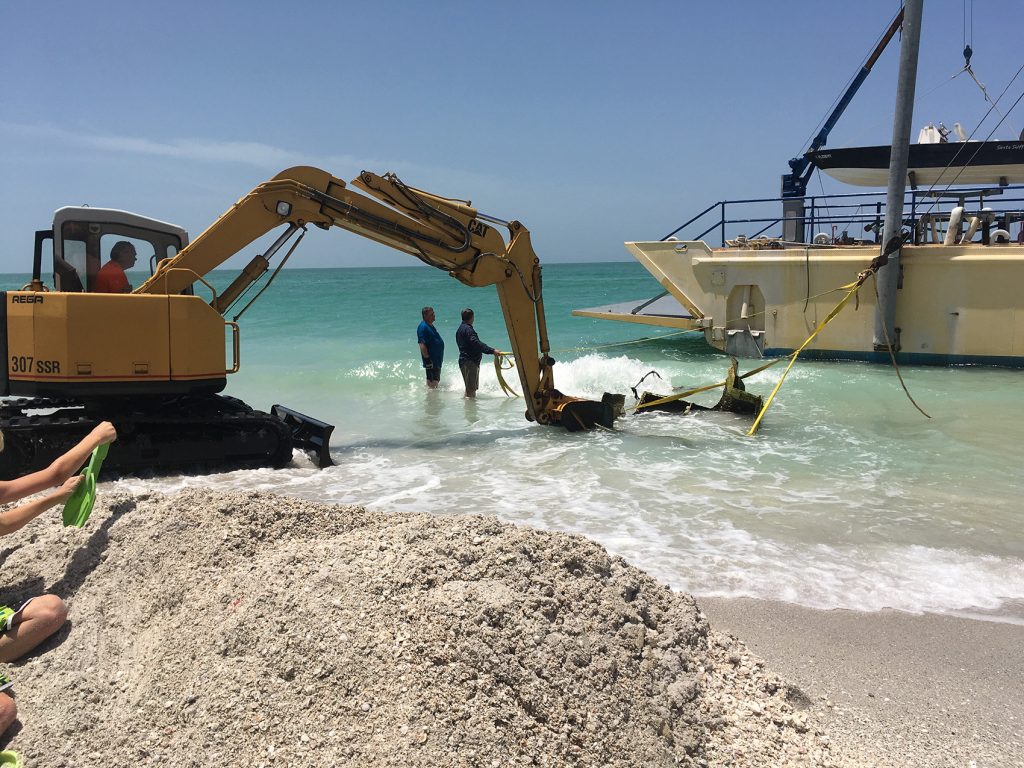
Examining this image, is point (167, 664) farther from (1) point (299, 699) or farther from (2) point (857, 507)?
(2) point (857, 507)

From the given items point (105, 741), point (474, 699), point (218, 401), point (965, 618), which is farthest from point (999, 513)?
point (218, 401)

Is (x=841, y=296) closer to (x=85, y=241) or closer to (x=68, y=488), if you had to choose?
(x=85, y=241)

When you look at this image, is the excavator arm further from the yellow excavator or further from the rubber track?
the rubber track

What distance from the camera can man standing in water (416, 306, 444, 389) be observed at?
13.4 metres

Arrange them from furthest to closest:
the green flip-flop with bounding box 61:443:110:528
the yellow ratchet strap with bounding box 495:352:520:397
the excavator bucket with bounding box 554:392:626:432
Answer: the yellow ratchet strap with bounding box 495:352:520:397 < the excavator bucket with bounding box 554:392:626:432 < the green flip-flop with bounding box 61:443:110:528

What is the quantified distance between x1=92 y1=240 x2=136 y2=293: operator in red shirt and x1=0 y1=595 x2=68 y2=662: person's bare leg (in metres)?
5.03

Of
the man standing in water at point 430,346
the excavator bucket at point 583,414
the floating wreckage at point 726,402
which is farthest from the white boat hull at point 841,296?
the excavator bucket at point 583,414

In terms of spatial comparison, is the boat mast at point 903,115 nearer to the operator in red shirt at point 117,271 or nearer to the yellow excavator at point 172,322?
the yellow excavator at point 172,322

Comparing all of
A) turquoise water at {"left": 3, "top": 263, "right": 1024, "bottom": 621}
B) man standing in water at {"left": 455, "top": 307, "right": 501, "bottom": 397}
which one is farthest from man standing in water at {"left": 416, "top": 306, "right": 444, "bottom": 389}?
man standing in water at {"left": 455, "top": 307, "right": 501, "bottom": 397}

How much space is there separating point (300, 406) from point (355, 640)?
430 inches

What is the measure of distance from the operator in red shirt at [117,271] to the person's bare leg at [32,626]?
5.03 m

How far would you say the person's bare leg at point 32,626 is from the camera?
11.0 feet

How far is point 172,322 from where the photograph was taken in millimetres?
7609

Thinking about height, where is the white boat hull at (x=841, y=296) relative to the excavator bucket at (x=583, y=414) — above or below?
above
